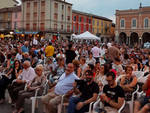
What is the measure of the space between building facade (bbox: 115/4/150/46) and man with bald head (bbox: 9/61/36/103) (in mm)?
40809

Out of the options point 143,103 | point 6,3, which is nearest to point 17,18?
point 6,3

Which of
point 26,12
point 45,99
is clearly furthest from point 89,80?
point 26,12

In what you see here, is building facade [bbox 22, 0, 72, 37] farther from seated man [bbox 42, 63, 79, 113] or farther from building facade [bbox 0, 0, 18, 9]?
seated man [bbox 42, 63, 79, 113]

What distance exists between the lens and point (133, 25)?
150 ft

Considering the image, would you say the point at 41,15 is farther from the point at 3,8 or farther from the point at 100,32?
the point at 100,32

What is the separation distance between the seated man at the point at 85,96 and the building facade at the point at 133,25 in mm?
41887

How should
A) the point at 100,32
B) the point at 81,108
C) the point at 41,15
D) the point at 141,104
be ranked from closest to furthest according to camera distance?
the point at 141,104 < the point at 81,108 < the point at 41,15 < the point at 100,32

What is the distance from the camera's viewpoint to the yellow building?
61.0m

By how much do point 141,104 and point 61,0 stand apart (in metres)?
46.3

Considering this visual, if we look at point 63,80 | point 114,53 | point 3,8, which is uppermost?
point 3,8

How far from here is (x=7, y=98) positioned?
21.7ft

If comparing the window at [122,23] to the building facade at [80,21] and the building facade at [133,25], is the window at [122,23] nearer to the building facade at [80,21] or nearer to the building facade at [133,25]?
A: the building facade at [133,25]

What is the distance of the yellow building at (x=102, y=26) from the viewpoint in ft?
200

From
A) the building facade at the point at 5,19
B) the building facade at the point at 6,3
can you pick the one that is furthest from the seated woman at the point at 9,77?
the building facade at the point at 6,3
